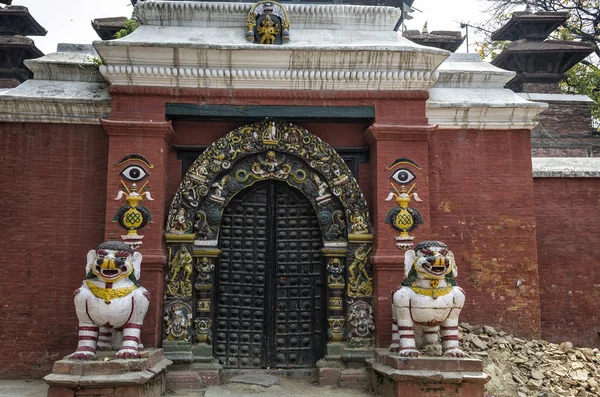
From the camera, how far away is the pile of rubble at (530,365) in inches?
281

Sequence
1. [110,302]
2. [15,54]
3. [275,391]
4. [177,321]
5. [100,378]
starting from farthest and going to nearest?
[15,54] < [177,321] < [275,391] < [110,302] < [100,378]

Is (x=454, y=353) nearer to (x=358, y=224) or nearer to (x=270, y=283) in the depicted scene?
(x=358, y=224)

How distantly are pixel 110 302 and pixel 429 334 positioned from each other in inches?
144

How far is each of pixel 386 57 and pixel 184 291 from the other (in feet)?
13.4

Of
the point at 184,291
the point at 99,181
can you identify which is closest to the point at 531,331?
the point at 184,291

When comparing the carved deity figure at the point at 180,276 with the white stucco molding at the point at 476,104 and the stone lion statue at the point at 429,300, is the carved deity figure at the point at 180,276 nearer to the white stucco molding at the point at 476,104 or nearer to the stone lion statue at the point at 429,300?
the stone lion statue at the point at 429,300

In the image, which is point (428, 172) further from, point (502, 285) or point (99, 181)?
point (99, 181)

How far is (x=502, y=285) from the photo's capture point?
8242mm

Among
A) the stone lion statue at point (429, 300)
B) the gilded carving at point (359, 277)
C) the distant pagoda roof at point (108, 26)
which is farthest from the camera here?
the distant pagoda roof at point (108, 26)

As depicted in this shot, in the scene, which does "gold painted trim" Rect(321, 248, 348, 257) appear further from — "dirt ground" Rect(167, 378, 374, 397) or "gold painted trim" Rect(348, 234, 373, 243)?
"dirt ground" Rect(167, 378, 374, 397)

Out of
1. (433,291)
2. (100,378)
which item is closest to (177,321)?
(100,378)

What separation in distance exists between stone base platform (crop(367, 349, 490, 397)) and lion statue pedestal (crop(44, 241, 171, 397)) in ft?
8.85

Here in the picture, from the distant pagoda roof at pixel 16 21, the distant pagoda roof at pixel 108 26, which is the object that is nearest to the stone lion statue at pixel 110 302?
the distant pagoda roof at pixel 108 26

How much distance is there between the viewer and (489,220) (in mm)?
8344
